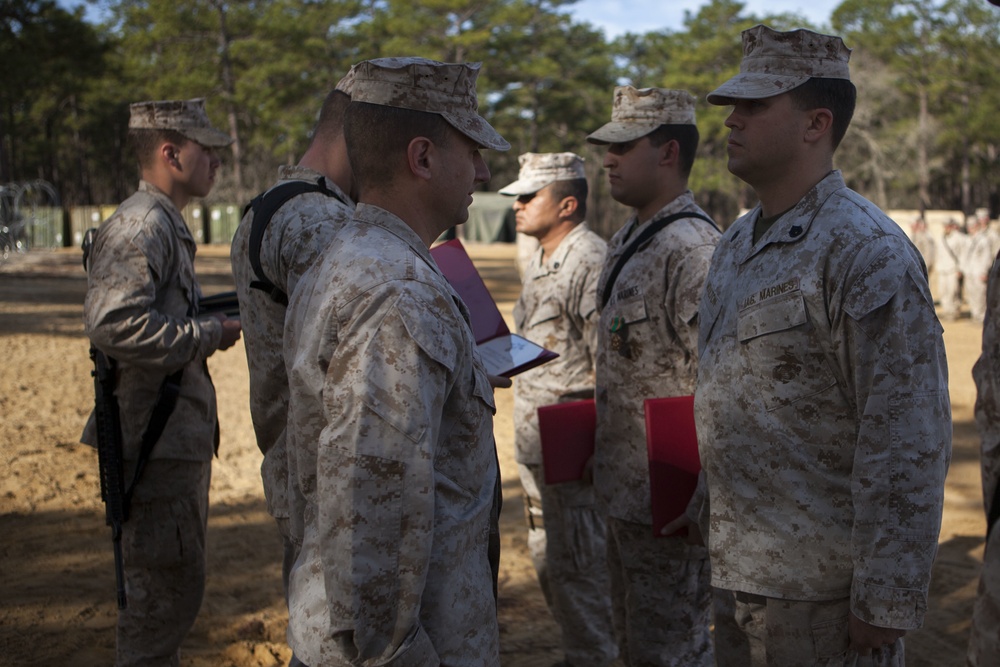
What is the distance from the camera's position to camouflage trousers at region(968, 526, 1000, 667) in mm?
2582

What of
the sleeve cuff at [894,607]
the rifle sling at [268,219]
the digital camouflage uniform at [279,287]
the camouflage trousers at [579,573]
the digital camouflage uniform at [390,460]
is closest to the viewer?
the digital camouflage uniform at [390,460]

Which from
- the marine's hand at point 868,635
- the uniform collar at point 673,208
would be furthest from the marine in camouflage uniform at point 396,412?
the uniform collar at point 673,208

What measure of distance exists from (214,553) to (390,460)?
4.57 meters

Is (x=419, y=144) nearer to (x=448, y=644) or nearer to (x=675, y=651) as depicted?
(x=448, y=644)

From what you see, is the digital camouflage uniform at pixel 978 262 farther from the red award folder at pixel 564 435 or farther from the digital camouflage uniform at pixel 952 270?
the red award folder at pixel 564 435

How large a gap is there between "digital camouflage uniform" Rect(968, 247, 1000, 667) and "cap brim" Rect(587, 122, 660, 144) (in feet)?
5.20

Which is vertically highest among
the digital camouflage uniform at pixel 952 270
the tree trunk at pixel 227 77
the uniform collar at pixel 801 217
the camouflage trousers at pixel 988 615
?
the tree trunk at pixel 227 77

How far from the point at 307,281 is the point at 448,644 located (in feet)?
2.92

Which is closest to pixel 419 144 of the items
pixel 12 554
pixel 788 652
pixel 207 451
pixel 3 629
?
pixel 788 652

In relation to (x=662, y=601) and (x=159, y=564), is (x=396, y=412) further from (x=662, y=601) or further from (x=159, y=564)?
(x=159, y=564)

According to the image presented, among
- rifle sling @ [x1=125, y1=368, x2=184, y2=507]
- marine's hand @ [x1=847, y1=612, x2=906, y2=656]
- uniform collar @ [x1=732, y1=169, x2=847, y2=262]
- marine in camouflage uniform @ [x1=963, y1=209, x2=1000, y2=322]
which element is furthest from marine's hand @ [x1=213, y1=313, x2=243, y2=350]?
marine in camouflage uniform @ [x1=963, y1=209, x2=1000, y2=322]

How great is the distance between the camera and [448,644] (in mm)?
2049

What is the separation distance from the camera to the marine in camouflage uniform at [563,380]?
4508mm

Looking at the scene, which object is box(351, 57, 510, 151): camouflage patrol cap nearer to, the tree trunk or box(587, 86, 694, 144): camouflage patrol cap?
box(587, 86, 694, 144): camouflage patrol cap
